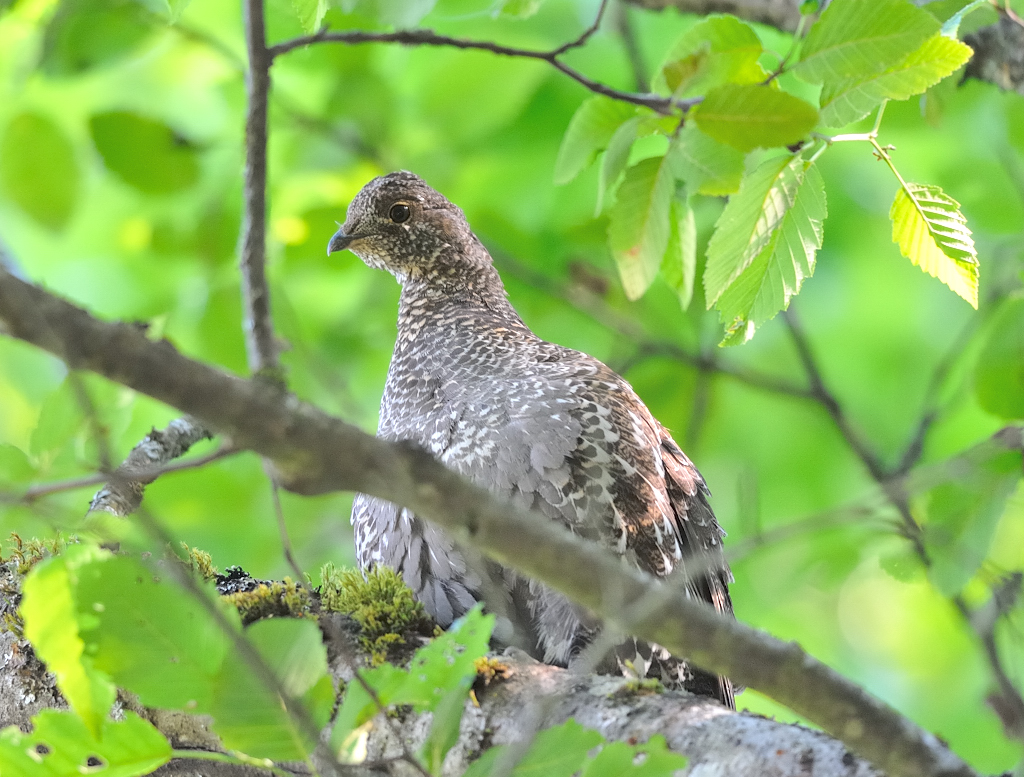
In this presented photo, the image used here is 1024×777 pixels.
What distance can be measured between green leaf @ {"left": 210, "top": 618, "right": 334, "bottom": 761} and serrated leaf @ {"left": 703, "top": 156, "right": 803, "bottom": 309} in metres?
1.52

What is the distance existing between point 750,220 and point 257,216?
126cm

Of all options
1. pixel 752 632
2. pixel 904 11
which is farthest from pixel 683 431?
pixel 752 632

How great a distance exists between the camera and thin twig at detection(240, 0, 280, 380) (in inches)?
72.0

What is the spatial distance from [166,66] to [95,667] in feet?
24.7

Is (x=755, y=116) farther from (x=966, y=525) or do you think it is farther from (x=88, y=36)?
(x=88, y=36)

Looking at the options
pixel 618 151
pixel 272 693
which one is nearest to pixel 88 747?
pixel 272 693

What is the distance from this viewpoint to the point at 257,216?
7.13ft

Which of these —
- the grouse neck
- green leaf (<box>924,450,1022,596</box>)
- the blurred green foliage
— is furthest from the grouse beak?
green leaf (<box>924,450,1022,596</box>)

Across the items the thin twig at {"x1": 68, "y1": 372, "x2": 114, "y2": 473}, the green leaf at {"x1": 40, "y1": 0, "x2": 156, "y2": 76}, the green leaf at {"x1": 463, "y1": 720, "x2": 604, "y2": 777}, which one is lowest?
the green leaf at {"x1": 463, "y1": 720, "x2": 604, "y2": 777}

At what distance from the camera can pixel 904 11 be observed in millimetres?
2330

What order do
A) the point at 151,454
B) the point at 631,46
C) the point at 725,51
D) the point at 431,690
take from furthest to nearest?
the point at 631,46 → the point at 151,454 → the point at 725,51 → the point at 431,690

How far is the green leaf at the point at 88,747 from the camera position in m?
1.58

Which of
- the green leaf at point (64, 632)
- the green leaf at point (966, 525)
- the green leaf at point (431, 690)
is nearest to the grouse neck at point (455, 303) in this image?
the green leaf at point (966, 525)

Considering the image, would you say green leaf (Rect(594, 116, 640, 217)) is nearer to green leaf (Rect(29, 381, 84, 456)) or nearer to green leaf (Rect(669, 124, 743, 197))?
green leaf (Rect(669, 124, 743, 197))
